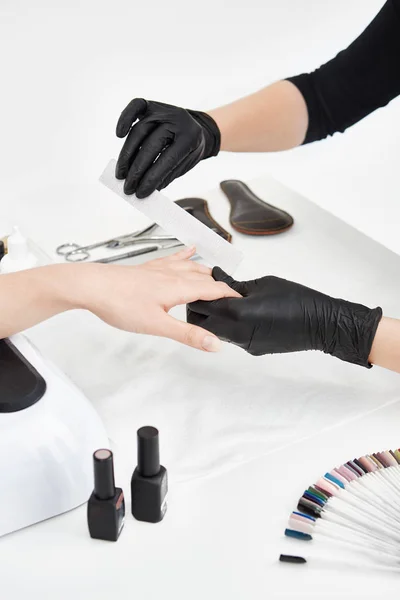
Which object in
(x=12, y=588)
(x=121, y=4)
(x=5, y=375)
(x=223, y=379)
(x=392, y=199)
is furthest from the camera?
(x=121, y=4)

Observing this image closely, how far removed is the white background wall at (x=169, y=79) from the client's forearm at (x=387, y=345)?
Result: 900mm

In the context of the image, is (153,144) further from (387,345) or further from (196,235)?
(387,345)

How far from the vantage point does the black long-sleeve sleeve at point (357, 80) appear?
6.43 feet

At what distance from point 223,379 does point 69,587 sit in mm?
534

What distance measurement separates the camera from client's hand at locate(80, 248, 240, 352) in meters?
1.36

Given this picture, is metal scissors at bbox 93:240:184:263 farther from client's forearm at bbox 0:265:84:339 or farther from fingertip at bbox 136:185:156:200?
client's forearm at bbox 0:265:84:339

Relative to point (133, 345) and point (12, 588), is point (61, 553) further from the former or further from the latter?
point (133, 345)

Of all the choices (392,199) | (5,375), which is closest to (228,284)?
(5,375)

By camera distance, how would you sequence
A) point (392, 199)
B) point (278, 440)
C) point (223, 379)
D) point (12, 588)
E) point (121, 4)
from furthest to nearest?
1. point (121, 4)
2. point (392, 199)
3. point (223, 379)
4. point (278, 440)
5. point (12, 588)

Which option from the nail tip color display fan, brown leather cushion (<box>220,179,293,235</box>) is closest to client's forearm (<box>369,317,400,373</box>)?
the nail tip color display fan

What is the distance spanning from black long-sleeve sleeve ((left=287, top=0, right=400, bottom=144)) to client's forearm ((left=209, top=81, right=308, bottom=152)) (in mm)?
→ 30

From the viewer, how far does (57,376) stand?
131cm

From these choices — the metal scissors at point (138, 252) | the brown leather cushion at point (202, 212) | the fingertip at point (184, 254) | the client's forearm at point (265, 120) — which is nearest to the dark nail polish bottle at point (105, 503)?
the fingertip at point (184, 254)

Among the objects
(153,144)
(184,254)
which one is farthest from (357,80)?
(184,254)
